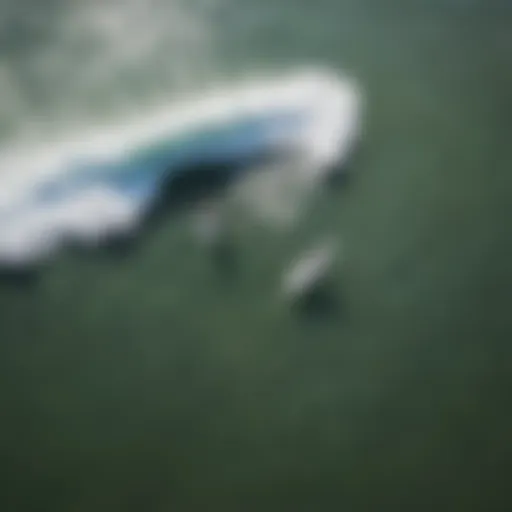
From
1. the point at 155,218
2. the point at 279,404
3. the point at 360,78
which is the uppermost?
the point at 360,78

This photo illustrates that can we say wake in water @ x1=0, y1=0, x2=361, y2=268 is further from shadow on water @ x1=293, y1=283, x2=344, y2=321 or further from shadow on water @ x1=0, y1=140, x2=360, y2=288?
shadow on water @ x1=293, y1=283, x2=344, y2=321

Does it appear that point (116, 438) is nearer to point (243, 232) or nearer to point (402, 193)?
point (243, 232)

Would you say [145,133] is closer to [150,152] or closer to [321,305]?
[150,152]

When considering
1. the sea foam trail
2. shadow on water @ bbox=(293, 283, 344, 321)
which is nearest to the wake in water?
the sea foam trail

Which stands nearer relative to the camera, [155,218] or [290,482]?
[290,482]

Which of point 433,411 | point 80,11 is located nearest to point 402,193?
point 433,411

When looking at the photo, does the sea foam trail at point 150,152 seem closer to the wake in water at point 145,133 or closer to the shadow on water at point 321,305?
the wake in water at point 145,133
